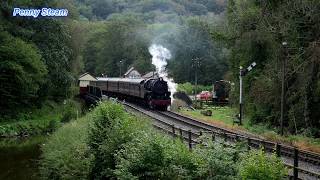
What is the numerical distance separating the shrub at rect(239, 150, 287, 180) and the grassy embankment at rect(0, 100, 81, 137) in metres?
34.4

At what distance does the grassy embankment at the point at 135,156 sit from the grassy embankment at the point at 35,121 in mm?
17679

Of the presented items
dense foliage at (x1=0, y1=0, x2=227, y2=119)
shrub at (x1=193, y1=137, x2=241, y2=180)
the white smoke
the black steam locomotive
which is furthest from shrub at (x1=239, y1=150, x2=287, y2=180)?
the white smoke

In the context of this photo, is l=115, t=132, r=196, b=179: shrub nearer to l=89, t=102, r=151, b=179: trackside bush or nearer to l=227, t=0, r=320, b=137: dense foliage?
l=89, t=102, r=151, b=179: trackside bush

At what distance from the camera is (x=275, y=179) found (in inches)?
519

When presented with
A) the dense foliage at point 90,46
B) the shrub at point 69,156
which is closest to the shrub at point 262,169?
the shrub at point 69,156

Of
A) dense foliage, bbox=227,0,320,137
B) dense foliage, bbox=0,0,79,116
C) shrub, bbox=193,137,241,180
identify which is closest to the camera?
shrub, bbox=193,137,241,180

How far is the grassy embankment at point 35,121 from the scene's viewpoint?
45.9 meters

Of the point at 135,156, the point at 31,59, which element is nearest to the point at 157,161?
the point at 135,156

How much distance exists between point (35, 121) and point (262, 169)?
1563 inches

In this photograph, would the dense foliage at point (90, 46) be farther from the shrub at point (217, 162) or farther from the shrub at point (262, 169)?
the shrub at point (262, 169)

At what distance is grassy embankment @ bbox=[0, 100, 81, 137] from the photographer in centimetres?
4594

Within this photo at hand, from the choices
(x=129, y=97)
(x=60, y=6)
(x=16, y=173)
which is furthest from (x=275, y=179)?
(x=60, y=6)

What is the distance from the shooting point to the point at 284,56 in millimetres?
30578

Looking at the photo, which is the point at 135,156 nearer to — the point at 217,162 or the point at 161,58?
the point at 217,162
